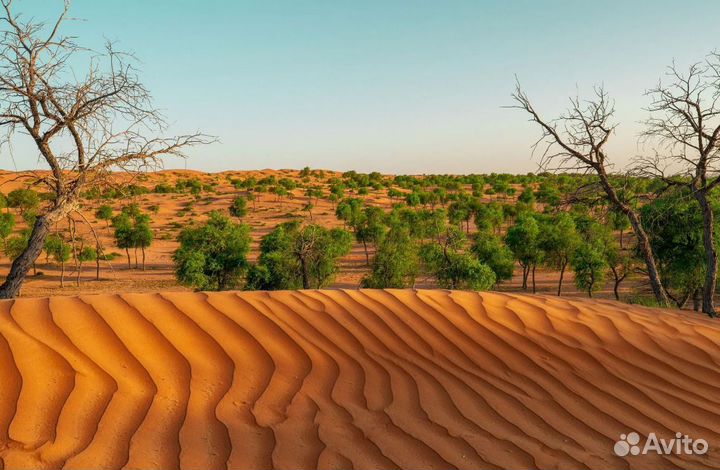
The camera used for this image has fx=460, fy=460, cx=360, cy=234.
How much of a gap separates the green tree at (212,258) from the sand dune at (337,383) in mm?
17491

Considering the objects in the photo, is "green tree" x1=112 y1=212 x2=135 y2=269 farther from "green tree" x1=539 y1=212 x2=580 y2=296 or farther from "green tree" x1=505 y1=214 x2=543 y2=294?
"green tree" x1=539 y1=212 x2=580 y2=296

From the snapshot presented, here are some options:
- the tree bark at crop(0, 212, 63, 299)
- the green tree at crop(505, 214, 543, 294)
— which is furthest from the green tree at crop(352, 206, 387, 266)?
the tree bark at crop(0, 212, 63, 299)

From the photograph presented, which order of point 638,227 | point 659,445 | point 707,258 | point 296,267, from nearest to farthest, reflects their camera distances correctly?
point 659,445 → point 707,258 → point 638,227 → point 296,267

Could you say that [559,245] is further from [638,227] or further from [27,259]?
[27,259]

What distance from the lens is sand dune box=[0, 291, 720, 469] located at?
251cm

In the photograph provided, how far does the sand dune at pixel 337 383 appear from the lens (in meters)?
2.51

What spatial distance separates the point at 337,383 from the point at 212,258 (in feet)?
66.1

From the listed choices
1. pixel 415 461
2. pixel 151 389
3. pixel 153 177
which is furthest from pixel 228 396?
pixel 153 177

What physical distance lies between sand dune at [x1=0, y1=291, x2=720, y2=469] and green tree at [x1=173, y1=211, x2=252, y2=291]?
1749 cm

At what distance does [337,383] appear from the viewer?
3.33 meters

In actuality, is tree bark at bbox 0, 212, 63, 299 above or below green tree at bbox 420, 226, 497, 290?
above

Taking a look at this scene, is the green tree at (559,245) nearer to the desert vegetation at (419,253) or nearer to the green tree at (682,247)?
the desert vegetation at (419,253)

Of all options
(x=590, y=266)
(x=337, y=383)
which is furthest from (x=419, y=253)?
(x=337, y=383)

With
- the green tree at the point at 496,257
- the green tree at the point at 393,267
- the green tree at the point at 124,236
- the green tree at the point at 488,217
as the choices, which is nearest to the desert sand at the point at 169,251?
the green tree at the point at 124,236
